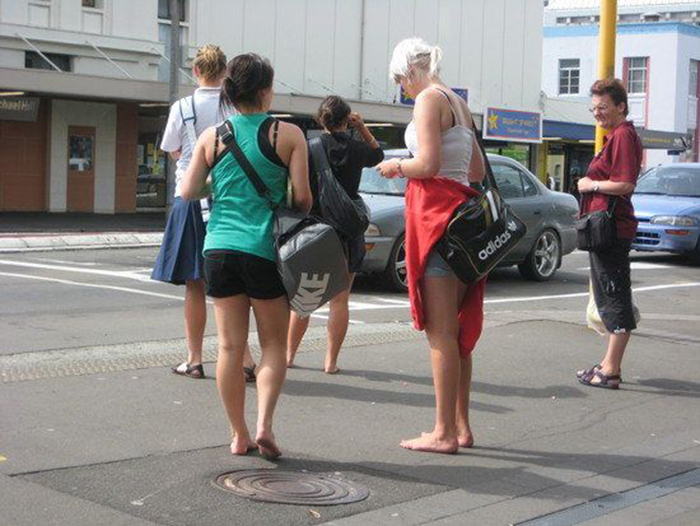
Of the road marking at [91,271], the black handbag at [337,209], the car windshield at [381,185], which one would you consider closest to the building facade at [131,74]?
the road marking at [91,271]

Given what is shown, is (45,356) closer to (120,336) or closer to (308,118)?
(120,336)

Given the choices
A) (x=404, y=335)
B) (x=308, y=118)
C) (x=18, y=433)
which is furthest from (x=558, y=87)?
(x=18, y=433)

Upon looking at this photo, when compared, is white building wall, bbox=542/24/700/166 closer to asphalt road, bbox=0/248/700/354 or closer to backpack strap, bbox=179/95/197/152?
asphalt road, bbox=0/248/700/354

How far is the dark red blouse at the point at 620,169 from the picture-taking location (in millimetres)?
7785

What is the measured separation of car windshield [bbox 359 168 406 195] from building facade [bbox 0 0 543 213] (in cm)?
1557

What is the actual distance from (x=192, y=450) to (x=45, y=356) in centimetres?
285

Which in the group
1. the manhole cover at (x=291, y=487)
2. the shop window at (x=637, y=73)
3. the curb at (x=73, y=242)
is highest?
the shop window at (x=637, y=73)

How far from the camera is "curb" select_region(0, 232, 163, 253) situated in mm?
19359

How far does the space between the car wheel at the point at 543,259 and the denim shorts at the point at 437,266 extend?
9.71m

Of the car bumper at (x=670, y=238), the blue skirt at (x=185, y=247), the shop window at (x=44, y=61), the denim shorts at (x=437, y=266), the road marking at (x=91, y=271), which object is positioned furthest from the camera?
the shop window at (x=44, y=61)

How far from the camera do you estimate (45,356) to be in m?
8.39

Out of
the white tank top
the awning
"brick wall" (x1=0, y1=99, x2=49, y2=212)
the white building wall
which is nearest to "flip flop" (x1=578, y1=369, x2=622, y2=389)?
the white tank top

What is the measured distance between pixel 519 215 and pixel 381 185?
189 cm

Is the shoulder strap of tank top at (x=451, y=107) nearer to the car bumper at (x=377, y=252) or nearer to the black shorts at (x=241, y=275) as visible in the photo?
the black shorts at (x=241, y=275)
